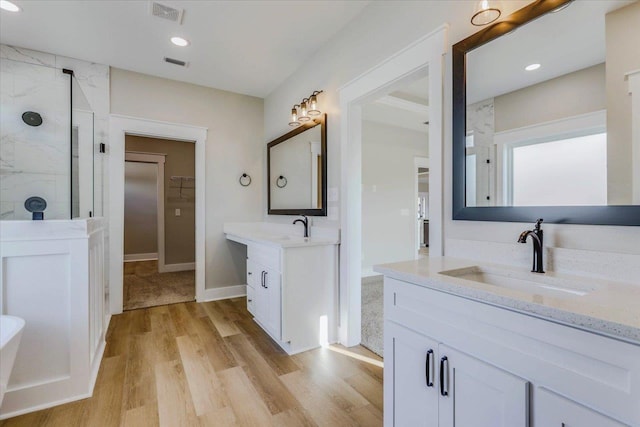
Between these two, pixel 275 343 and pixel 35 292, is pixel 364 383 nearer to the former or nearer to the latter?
Result: pixel 275 343

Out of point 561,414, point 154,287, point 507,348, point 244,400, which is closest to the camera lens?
point 561,414

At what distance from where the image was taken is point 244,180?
3.93 m

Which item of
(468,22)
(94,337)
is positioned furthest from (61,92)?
(468,22)

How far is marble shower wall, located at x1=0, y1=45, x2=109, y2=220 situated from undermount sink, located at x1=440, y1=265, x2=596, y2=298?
8.28 feet

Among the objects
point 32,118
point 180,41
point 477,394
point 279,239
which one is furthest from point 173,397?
point 180,41

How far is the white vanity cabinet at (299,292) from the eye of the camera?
90.8 inches

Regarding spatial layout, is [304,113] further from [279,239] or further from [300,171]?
[279,239]

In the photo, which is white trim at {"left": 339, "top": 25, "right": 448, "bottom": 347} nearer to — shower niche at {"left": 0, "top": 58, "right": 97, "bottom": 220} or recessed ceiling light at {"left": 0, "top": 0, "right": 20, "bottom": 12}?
shower niche at {"left": 0, "top": 58, "right": 97, "bottom": 220}

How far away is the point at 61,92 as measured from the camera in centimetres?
234

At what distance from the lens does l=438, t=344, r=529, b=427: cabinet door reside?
847 mm

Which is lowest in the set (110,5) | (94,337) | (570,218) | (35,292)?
(94,337)

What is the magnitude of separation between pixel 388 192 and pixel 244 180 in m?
2.45

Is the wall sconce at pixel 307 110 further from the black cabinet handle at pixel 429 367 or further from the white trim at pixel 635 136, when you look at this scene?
the black cabinet handle at pixel 429 367

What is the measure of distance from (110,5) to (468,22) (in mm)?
A: 2529
